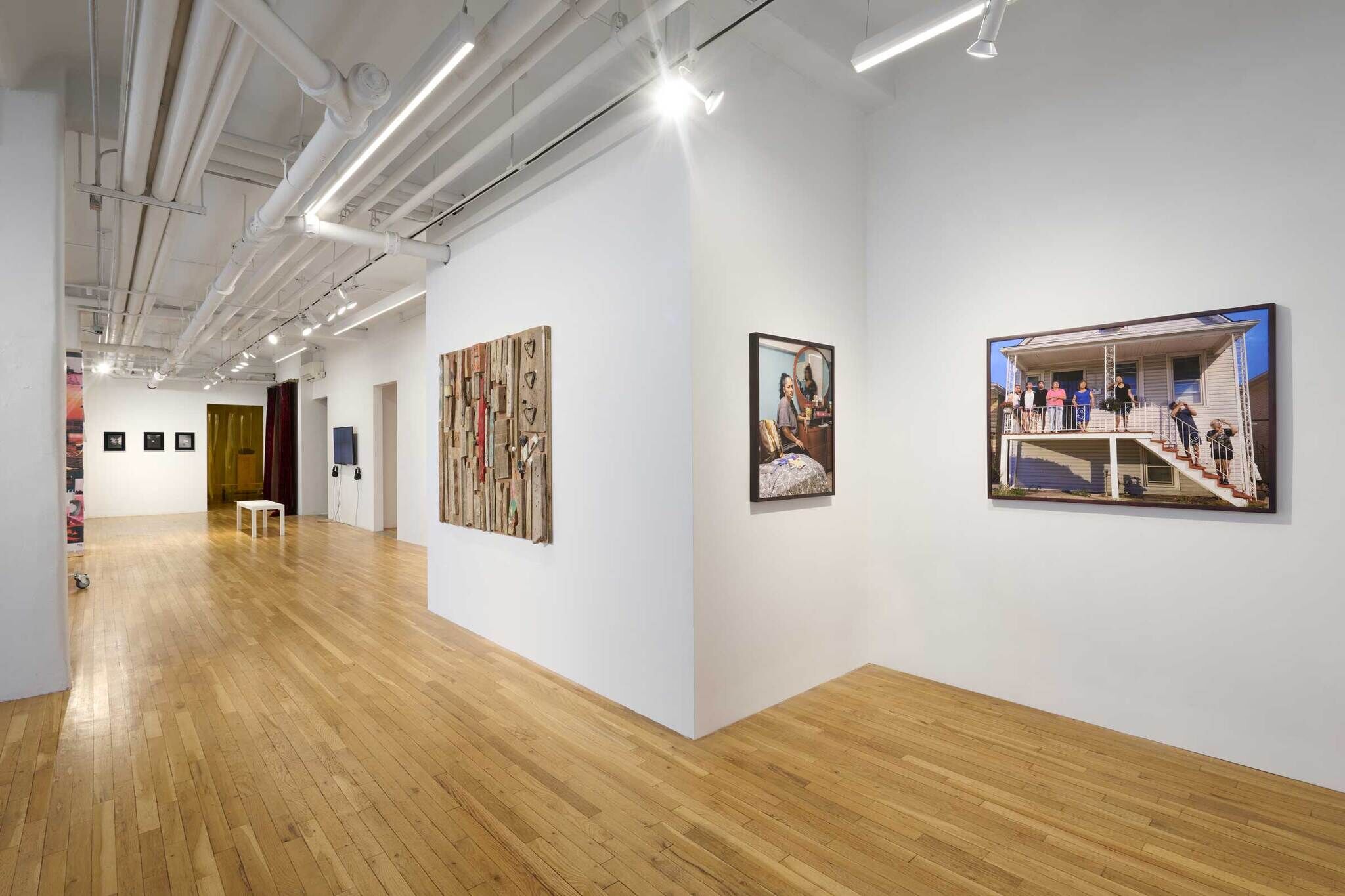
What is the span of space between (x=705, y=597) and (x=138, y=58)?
139 inches

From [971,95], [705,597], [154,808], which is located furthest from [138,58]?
[971,95]

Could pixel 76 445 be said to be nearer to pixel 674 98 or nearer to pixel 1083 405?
pixel 674 98

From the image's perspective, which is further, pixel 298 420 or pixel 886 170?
pixel 298 420

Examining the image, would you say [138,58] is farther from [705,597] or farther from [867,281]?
[867,281]

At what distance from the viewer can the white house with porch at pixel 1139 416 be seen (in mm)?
2779

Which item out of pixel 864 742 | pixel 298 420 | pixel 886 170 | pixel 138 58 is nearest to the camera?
pixel 138 58

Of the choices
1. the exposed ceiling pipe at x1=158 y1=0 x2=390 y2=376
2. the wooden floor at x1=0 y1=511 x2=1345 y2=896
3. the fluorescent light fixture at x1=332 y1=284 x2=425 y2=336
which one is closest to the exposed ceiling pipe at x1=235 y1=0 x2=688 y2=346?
the exposed ceiling pipe at x1=158 y1=0 x2=390 y2=376

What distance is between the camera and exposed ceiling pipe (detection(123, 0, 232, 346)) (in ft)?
8.40

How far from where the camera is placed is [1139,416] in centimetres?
303

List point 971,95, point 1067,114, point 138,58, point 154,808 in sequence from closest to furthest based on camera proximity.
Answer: point 154,808 → point 138,58 → point 1067,114 → point 971,95

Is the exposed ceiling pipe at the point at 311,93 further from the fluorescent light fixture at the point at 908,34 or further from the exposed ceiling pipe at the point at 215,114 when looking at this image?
the fluorescent light fixture at the point at 908,34

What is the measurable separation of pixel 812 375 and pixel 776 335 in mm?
370

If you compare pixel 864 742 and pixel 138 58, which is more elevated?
pixel 138 58

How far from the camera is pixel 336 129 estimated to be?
116 inches
